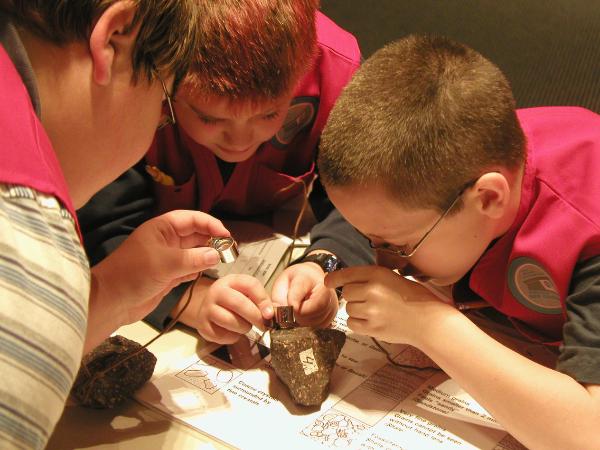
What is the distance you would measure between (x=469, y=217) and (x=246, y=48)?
1.14ft

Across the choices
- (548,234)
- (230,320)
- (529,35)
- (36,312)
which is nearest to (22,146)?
(36,312)

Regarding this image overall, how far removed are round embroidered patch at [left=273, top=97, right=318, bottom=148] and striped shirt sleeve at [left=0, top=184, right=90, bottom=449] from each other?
651mm

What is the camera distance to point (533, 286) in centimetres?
92

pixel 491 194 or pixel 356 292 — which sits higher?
pixel 491 194

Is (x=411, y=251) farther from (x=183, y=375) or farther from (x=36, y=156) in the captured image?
(x=36, y=156)

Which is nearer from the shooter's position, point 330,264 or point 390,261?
point 390,261

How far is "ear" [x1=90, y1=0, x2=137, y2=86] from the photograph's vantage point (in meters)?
0.67

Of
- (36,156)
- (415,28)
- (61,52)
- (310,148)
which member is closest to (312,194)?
(310,148)

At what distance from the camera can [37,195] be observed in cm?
52

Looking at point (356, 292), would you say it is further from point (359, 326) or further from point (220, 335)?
point (220, 335)

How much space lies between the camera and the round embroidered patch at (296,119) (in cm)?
115

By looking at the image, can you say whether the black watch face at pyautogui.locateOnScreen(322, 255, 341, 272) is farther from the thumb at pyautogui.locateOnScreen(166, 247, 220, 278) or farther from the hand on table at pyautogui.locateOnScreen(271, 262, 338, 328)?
the thumb at pyautogui.locateOnScreen(166, 247, 220, 278)

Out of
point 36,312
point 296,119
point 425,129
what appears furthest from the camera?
point 296,119

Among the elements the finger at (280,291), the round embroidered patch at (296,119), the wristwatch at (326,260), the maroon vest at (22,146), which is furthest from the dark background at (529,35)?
the maroon vest at (22,146)
